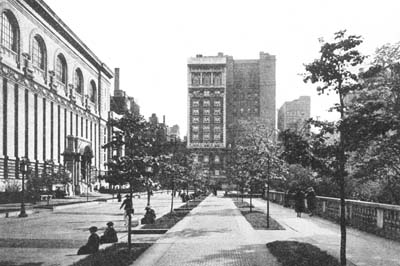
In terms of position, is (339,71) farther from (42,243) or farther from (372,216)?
(42,243)

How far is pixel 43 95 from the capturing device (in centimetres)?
6056

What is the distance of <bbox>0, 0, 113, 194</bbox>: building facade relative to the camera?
160 feet

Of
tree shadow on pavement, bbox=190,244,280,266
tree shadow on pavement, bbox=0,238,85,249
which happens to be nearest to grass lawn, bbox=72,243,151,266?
tree shadow on pavement, bbox=190,244,280,266

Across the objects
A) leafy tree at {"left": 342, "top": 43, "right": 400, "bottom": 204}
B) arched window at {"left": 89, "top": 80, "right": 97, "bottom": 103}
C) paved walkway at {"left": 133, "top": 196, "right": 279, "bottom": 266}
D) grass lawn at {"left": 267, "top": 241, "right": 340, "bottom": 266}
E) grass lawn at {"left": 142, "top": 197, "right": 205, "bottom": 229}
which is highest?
arched window at {"left": 89, "top": 80, "right": 97, "bottom": 103}

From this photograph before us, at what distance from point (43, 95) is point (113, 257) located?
52191 mm

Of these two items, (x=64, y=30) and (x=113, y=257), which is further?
(x=64, y=30)

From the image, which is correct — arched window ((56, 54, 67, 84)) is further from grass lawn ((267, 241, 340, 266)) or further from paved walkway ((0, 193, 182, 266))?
grass lawn ((267, 241, 340, 266))

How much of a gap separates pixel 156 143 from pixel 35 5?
46634 mm

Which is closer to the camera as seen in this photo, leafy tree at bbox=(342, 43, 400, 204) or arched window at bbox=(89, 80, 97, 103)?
leafy tree at bbox=(342, 43, 400, 204)

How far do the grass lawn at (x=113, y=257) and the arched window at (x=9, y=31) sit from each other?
1611 inches

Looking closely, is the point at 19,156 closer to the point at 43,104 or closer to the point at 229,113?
the point at 43,104

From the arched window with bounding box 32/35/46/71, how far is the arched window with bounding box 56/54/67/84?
23.1ft

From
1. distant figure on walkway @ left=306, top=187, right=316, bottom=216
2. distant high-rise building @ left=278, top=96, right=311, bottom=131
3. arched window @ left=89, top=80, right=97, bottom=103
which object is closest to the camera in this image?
distant figure on walkway @ left=306, top=187, right=316, bottom=216

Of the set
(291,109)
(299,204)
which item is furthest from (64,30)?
(291,109)
